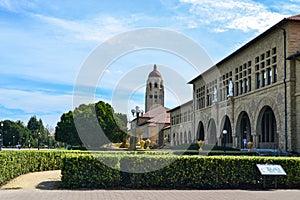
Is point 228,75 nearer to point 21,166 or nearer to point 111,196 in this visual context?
point 21,166

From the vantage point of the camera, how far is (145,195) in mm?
13203

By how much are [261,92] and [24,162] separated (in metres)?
23.4

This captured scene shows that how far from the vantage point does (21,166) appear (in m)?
18.9

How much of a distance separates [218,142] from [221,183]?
34.4 m

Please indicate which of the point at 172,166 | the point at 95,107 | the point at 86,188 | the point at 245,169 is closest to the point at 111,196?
the point at 86,188

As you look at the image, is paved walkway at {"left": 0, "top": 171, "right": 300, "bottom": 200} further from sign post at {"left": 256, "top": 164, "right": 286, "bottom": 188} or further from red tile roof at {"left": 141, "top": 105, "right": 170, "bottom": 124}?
red tile roof at {"left": 141, "top": 105, "right": 170, "bottom": 124}

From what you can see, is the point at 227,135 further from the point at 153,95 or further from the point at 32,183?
the point at 153,95

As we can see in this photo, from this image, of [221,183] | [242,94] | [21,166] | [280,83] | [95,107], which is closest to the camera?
[221,183]

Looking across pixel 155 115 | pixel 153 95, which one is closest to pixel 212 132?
pixel 155 115

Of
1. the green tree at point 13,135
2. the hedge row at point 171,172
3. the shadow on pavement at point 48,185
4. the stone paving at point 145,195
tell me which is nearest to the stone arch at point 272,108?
the hedge row at point 171,172

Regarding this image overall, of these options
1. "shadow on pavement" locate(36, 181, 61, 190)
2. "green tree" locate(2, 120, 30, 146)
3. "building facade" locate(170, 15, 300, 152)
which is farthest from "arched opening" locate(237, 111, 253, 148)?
"green tree" locate(2, 120, 30, 146)

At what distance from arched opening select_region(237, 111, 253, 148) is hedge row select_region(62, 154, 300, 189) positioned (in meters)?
25.9

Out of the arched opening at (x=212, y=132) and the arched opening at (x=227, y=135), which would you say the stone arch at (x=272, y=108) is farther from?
the arched opening at (x=212, y=132)

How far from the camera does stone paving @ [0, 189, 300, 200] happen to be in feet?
40.9
